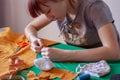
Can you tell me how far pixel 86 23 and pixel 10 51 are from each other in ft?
1.30

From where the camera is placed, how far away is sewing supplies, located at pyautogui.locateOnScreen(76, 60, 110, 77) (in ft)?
3.08

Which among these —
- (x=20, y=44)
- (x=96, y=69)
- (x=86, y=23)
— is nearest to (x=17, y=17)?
(x=20, y=44)

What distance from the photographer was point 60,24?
129cm

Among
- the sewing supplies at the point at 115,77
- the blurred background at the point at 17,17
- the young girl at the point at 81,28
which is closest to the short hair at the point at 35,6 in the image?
the young girl at the point at 81,28

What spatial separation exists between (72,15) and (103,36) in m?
0.22

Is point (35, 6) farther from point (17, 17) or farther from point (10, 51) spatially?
point (17, 17)

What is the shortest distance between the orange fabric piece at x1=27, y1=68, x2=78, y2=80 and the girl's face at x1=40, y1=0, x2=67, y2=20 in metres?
0.27

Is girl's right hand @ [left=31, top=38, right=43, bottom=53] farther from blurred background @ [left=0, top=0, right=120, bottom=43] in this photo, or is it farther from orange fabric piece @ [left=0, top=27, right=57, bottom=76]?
blurred background @ [left=0, top=0, right=120, bottom=43]

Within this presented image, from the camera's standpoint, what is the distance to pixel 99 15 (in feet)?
3.63

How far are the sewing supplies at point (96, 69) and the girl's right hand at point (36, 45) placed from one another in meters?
0.24

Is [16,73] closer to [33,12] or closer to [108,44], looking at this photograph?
[33,12]

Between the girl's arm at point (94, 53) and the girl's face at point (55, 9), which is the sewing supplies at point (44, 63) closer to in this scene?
the girl's arm at point (94, 53)

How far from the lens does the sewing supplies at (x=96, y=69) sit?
938 mm

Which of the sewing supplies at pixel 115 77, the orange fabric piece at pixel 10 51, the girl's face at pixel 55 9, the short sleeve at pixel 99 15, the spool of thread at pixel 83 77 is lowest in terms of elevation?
the sewing supplies at pixel 115 77
